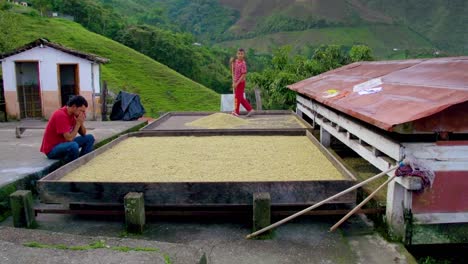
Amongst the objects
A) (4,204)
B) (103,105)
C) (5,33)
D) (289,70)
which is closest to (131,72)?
(5,33)

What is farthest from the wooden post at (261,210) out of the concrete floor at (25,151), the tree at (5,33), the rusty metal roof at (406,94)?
the tree at (5,33)

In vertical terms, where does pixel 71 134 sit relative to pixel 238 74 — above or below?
below

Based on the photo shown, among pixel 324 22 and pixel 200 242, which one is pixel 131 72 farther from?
pixel 324 22

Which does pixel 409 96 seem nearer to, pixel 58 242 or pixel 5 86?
pixel 58 242

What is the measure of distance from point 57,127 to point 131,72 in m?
29.9

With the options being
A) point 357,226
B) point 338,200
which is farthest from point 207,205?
point 357,226

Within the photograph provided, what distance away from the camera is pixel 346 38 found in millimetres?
77500

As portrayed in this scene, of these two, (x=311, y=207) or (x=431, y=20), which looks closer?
(x=311, y=207)

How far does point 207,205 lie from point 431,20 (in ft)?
323

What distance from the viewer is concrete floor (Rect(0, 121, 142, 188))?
5066 millimetres

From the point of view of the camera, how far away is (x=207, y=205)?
150 inches

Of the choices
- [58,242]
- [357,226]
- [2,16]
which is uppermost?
[2,16]

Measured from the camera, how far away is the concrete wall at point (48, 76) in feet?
40.5

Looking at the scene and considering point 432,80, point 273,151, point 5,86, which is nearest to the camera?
point 432,80
